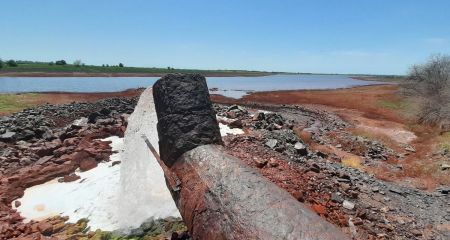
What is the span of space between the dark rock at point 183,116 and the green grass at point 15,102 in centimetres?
2488

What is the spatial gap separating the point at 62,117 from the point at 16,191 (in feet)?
49.9

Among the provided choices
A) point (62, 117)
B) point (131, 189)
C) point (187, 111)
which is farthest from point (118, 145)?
point (62, 117)

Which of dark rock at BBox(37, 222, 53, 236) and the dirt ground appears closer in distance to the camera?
dark rock at BBox(37, 222, 53, 236)

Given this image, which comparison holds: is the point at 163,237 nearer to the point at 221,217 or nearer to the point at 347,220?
the point at 221,217

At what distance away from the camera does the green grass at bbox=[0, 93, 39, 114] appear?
27087 mm

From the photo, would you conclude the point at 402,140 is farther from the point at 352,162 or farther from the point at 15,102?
the point at 15,102

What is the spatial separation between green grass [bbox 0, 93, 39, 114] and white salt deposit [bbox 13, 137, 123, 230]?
20.3 meters

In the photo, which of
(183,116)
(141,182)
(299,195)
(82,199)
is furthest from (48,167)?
(299,195)

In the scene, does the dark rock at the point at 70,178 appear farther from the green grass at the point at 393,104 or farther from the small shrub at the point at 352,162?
the green grass at the point at 393,104

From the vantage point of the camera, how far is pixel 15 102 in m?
30.5

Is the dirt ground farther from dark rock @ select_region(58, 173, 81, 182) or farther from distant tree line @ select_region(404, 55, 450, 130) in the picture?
dark rock @ select_region(58, 173, 81, 182)

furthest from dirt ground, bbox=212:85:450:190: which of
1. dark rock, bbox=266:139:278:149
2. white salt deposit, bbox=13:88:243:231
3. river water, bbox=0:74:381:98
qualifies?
river water, bbox=0:74:381:98

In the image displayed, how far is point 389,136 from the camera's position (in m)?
20.0

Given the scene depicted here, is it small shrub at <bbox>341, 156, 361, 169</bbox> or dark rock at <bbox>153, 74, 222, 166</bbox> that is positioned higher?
dark rock at <bbox>153, 74, 222, 166</bbox>
